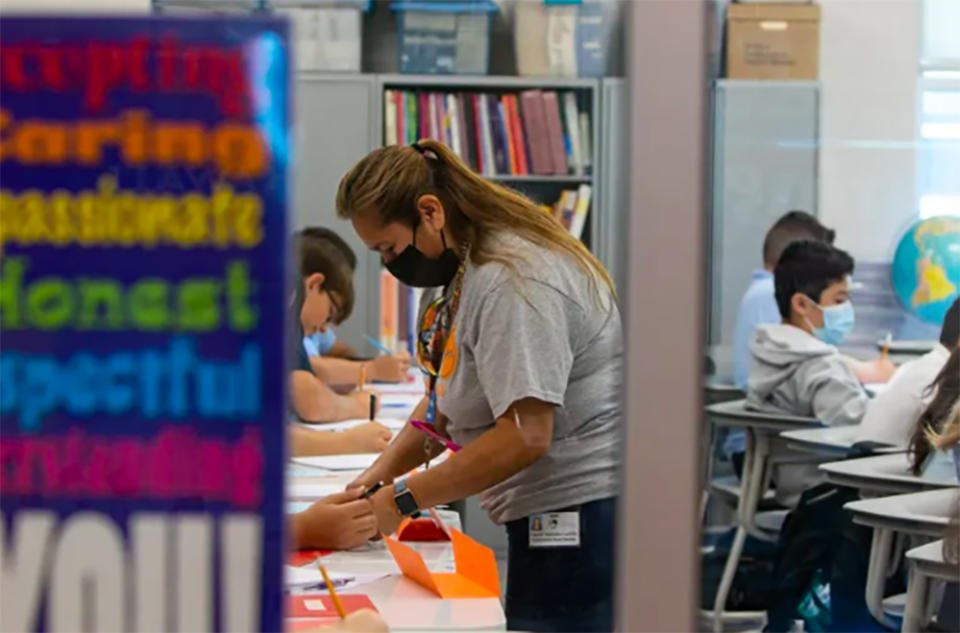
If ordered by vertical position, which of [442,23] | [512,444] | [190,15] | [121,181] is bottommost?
[512,444]

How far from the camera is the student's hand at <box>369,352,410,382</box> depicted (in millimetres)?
4160

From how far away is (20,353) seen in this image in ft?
2.65

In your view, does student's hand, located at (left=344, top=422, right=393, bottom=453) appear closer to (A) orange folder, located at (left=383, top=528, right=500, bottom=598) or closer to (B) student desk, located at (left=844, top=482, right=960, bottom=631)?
(A) orange folder, located at (left=383, top=528, right=500, bottom=598)

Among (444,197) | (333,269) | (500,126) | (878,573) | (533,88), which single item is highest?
(533,88)

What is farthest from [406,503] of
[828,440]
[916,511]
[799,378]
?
[799,378]

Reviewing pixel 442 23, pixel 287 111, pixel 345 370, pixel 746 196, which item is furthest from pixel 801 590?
pixel 287 111

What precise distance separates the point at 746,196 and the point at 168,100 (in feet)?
10.8

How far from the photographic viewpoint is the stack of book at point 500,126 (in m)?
4.91

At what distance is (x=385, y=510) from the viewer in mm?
2020

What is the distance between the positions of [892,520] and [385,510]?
1.02m

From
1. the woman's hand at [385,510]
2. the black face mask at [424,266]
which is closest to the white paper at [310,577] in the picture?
the woman's hand at [385,510]

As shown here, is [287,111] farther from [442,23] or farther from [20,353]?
[442,23]

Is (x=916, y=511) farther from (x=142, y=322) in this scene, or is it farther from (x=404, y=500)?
(x=142, y=322)

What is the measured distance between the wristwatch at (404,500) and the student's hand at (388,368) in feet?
7.07
